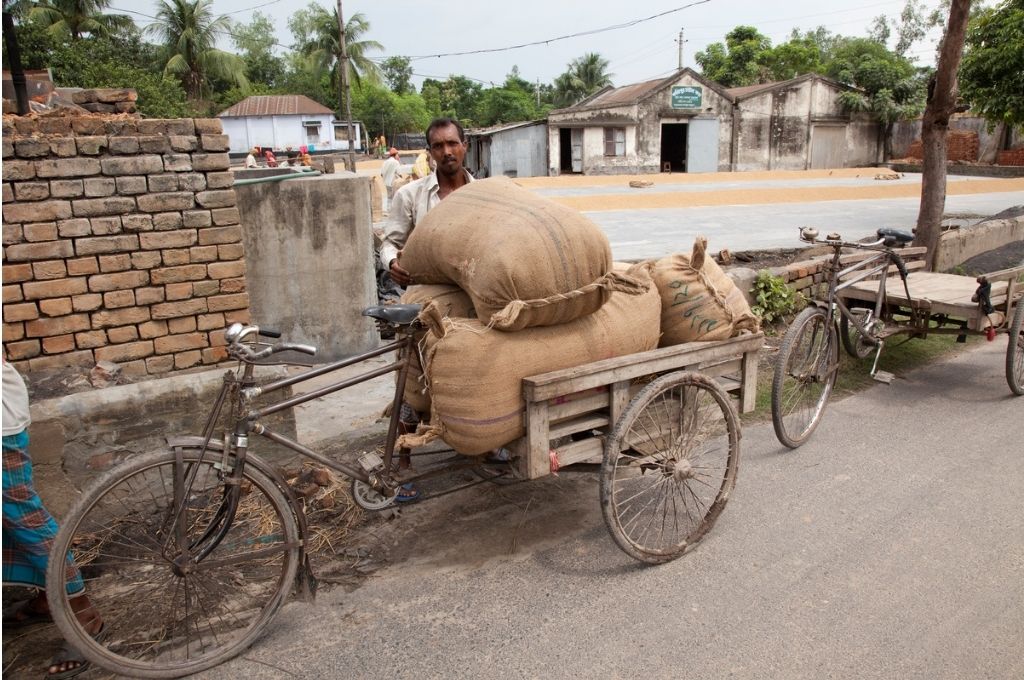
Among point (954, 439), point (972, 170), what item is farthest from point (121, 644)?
point (972, 170)

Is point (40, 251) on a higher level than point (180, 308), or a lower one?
higher

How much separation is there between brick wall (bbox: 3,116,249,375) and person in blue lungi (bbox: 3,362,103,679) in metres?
1.49

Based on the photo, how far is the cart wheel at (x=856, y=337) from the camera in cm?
503

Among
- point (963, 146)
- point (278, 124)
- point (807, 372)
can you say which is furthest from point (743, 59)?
point (807, 372)

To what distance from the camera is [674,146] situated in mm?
37344

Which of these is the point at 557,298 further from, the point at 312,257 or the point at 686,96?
the point at 686,96

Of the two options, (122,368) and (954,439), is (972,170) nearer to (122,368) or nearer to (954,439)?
(954,439)

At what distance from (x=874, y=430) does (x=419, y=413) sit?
2838mm

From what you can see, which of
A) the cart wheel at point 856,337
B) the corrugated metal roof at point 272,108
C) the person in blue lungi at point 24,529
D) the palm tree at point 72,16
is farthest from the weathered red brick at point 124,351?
the corrugated metal roof at point 272,108

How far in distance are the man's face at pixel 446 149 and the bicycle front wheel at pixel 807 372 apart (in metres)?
2.06

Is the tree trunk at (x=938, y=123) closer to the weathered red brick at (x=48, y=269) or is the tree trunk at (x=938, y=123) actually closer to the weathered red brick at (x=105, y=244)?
the weathered red brick at (x=105, y=244)

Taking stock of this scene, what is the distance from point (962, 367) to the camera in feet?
18.6

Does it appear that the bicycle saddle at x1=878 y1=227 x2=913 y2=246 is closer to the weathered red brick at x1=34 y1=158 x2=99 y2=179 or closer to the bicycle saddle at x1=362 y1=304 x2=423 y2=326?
the bicycle saddle at x1=362 y1=304 x2=423 y2=326

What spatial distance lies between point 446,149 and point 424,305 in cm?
120
